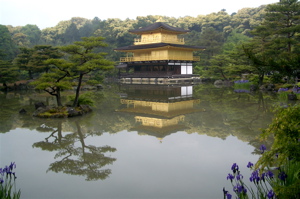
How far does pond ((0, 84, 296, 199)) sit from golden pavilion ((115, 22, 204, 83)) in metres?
23.8

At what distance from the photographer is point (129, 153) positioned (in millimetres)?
6926

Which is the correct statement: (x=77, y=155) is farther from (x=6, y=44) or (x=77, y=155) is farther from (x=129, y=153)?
(x=6, y=44)

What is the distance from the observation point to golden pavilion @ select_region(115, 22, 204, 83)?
3541 centimetres

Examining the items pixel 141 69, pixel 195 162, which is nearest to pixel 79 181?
pixel 195 162

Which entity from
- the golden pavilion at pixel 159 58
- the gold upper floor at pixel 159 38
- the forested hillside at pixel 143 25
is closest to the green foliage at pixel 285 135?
the golden pavilion at pixel 159 58

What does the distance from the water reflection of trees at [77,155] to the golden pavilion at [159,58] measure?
85.7 feet

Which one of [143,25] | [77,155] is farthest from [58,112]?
[143,25]

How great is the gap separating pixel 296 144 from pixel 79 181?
3.87 metres

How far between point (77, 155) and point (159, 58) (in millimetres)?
30028

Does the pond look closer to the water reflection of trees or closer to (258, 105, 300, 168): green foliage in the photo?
the water reflection of trees

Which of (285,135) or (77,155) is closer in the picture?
(285,135)

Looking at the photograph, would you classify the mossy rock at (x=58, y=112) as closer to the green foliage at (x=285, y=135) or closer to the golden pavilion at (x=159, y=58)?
the green foliage at (x=285, y=135)

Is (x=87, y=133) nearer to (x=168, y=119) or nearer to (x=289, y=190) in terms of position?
(x=168, y=119)

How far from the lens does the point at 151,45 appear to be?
3684 cm
